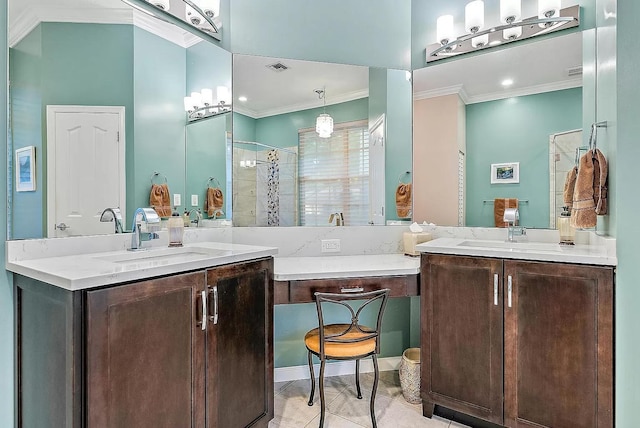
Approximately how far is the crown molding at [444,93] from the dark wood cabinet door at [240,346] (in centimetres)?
164

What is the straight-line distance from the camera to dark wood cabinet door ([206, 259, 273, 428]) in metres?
1.49

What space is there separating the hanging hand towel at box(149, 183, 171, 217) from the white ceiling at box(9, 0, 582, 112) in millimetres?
745

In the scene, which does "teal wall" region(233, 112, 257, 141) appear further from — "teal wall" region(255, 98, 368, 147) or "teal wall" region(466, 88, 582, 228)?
"teal wall" region(466, 88, 582, 228)

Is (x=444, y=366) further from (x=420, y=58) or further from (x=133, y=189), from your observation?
(x=420, y=58)

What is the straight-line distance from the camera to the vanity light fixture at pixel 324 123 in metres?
2.41

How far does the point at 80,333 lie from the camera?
108 cm

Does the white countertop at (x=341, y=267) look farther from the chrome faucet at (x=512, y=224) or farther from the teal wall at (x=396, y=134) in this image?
the chrome faucet at (x=512, y=224)

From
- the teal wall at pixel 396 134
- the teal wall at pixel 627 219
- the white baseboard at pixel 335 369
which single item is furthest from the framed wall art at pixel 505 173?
the white baseboard at pixel 335 369

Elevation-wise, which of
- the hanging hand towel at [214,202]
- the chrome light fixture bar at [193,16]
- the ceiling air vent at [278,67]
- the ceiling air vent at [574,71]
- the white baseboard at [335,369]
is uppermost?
the chrome light fixture bar at [193,16]

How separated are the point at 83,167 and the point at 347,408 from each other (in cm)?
192

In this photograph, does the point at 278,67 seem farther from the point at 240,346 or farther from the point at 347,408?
the point at 347,408

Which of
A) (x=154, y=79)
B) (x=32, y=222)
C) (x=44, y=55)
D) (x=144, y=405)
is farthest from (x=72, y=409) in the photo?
(x=154, y=79)

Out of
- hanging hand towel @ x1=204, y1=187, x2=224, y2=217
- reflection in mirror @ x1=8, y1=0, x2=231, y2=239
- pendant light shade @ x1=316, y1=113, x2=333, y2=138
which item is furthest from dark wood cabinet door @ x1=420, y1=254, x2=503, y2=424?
reflection in mirror @ x1=8, y1=0, x2=231, y2=239

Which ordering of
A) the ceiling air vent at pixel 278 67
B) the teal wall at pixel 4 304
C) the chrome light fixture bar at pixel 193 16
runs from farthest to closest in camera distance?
1. the ceiling air vent at pixel 278 67
2. the chrome light fixture bar at pixel 193 16
3. the teal wall at pixel 4 304
